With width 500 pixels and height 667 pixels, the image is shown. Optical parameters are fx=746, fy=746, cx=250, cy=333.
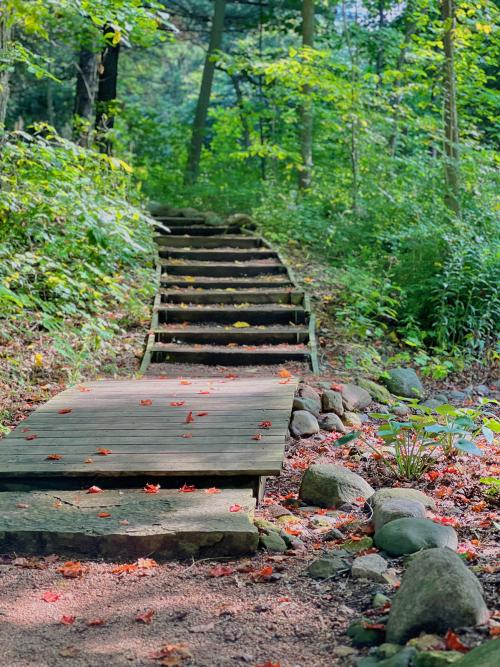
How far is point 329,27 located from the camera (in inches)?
750

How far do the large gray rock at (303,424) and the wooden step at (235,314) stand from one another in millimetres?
3236

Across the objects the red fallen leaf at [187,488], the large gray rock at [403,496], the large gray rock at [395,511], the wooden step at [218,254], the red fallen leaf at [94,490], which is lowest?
the red fallen leaf at [94,490]

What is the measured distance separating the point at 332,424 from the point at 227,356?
232 centimetres

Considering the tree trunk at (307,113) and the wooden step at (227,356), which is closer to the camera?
the wooden step at (227,356)

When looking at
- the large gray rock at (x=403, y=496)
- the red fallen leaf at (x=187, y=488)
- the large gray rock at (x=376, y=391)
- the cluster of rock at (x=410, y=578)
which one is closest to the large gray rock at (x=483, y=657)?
the cluster of rock at (x=410, y=578)

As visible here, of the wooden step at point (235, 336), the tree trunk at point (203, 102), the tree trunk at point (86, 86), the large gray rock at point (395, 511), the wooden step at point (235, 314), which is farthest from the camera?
the tree trunk at point (203, 102)

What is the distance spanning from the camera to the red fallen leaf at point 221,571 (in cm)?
319

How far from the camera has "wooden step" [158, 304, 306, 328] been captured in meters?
8.88

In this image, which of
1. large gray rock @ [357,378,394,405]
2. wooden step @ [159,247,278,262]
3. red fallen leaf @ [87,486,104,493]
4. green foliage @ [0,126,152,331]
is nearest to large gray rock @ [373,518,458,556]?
red fallen leaf @ [87,486,104,493]

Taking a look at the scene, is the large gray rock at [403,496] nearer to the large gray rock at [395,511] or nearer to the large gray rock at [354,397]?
the large gray rock at [395,511]

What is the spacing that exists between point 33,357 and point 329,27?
50.6ft

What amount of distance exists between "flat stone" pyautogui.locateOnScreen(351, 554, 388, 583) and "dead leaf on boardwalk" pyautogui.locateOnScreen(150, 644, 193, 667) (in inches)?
33.0

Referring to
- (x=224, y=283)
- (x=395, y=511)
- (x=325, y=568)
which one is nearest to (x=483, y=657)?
(x=325, y=568)

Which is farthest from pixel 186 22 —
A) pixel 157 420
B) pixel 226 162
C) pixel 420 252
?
pixel 157 420
